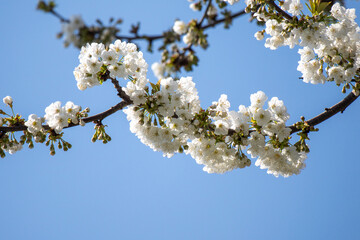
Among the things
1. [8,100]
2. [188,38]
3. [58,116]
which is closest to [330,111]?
[188,38]

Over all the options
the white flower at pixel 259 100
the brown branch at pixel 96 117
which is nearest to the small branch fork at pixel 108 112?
the brown branch at pixel 96 117

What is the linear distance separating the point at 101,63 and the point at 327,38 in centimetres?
283

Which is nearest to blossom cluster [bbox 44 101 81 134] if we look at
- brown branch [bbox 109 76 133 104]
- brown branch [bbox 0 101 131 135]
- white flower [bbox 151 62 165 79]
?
brown branch [bbox 0 101 131 135]

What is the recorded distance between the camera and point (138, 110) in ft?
15.6

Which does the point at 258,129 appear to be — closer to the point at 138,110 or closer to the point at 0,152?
the point at 138,110

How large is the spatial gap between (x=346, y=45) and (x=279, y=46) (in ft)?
2.83

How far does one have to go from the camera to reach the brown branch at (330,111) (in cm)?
484

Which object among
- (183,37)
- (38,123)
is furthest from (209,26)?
(38,123)

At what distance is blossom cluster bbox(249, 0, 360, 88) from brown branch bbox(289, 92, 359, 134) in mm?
213

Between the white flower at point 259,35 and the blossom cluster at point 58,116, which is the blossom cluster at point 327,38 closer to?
the white flower at point 259,35

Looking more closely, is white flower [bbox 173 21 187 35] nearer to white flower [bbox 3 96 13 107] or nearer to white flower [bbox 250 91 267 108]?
white flower [bbox 250 91 267 108]

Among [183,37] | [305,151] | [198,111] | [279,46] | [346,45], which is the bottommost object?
[305,151]

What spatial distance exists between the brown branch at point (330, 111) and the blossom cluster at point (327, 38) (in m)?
0.21

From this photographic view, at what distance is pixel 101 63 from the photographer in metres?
4.63
